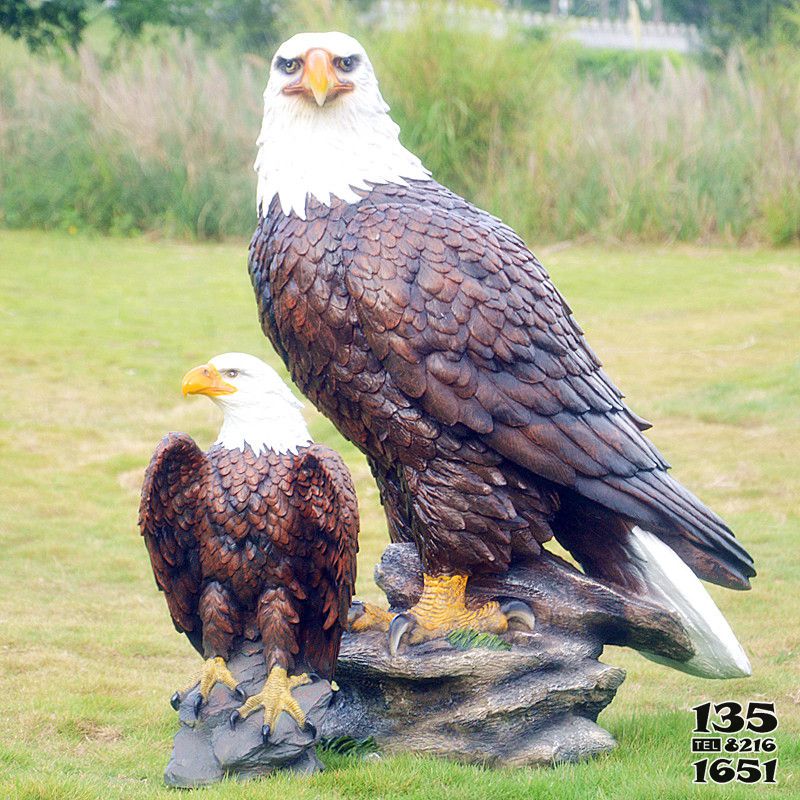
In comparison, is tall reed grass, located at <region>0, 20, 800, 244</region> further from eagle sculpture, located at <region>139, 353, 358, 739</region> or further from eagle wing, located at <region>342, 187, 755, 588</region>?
eagle sculpture, located at <region>139, 353, 358, 739</region>

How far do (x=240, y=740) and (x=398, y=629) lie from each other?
55 cm

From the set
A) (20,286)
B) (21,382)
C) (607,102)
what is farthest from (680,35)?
(21,382)

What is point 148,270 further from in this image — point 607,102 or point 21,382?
point 607,102

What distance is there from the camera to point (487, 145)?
12828 mm

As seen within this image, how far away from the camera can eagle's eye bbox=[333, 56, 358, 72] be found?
3496mm

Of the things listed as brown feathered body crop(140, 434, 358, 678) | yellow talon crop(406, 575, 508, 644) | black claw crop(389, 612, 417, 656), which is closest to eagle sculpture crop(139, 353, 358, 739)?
brown feathered body crop(140, 434, 358, 678)

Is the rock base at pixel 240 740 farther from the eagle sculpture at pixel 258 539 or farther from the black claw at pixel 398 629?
the black claw at pixel 398 629

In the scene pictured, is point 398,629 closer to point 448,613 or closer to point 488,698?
point 448,613

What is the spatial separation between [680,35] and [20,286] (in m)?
23.5

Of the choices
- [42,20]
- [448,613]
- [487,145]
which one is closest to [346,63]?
[448,613]

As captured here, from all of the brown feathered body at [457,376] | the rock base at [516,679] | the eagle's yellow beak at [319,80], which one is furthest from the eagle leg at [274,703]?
the eagle's yellow beak at [319,80]

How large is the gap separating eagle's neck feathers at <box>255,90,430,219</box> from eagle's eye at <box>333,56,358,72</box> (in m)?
0.08

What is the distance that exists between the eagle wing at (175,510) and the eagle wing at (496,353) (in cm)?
58

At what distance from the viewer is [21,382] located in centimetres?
876
